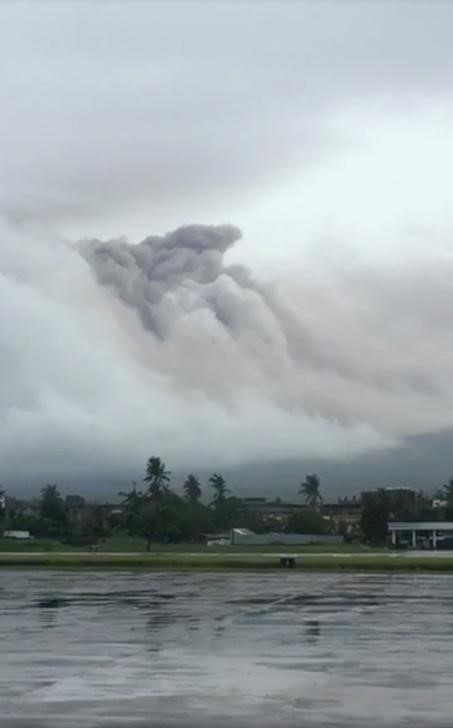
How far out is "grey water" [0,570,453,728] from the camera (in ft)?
53.0

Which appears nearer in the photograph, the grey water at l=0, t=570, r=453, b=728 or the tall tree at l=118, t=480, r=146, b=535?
the grey water at l=0, t=570, r=453, b=728

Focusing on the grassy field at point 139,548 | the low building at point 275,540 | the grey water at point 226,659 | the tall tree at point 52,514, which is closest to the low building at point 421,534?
the low building at point 275,540

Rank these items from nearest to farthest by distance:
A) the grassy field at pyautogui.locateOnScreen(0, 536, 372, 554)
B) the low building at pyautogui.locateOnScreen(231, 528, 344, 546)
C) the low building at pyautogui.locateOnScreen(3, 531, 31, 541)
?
the grassy field at pyautogui.locateOnScreen(0, 536, 372, 554) < the low building at pyautogui.locateOnScreen(231, 528, 344, 546) < the low building at pyautogui.locateOnScreen(3, 531, 31, 541)

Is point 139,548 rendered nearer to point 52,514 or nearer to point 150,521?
point 150,521

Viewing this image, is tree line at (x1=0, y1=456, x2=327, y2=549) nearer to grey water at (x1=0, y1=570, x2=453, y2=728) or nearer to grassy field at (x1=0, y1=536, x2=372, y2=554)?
grassy field at (x1=0, y1=536, x2=372, y2=554)

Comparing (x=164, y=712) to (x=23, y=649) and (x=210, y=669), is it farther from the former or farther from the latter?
(x=23, y=649)

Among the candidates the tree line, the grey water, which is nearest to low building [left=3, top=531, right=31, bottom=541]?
the tree line

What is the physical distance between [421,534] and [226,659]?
130672mm

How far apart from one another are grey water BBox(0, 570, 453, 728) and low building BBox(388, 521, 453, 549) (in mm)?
101041

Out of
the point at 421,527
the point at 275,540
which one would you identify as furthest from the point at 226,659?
the point at 275,540

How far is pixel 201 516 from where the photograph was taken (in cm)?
17288

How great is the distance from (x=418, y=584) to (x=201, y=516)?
122 metres

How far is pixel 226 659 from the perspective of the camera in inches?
876

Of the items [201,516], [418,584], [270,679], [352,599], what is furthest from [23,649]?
[201,516]
